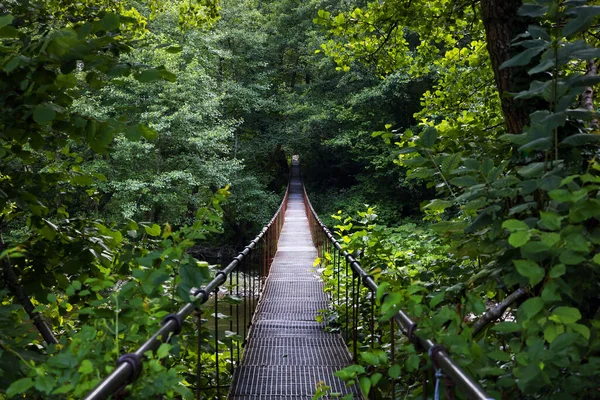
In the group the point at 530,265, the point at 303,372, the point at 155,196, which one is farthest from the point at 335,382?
the point at 155,196

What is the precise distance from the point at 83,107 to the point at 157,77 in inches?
488

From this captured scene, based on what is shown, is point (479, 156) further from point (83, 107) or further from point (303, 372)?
point (83, 107)

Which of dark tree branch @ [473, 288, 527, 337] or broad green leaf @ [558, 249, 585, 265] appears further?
dark tree branch @ [473, 288, 527, 337]

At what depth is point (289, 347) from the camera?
384 cm

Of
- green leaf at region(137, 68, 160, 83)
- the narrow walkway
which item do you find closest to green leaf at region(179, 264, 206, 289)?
green leaf at region(137, 68, 160, 83)

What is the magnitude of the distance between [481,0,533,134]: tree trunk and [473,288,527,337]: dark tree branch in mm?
840

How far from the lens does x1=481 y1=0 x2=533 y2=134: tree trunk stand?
7.57 ft

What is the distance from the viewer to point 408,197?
21578 mm

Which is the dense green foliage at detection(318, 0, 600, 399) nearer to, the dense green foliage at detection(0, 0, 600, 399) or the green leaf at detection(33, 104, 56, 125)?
the dense green foliage at detection(0, 0, 600, 399)

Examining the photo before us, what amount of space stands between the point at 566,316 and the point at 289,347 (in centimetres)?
288

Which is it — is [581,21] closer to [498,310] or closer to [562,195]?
[562,195]

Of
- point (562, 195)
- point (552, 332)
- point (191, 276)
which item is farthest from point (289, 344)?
point (562, 195)

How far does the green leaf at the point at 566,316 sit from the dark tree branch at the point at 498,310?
1.90 feet

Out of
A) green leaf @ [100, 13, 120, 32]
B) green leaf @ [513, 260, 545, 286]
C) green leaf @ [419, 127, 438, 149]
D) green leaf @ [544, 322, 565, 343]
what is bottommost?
green leaf @ [544, 322, 565, 343]
